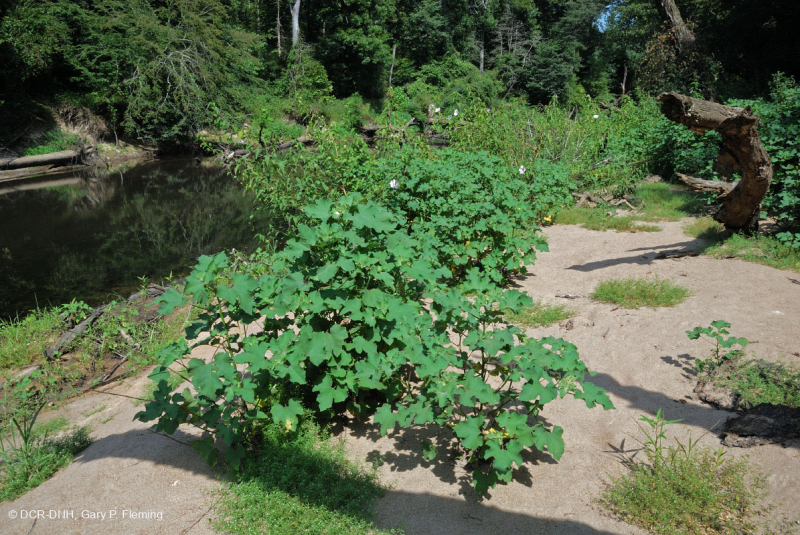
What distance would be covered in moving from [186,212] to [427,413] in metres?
9.93

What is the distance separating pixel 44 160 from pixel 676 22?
20.1 m

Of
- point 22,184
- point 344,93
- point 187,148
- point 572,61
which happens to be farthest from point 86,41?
point 572,61

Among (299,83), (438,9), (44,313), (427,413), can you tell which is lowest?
(44,313)

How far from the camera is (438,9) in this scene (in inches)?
1219

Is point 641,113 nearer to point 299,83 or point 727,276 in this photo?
point 727,276

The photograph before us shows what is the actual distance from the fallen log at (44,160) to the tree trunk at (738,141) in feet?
61.7

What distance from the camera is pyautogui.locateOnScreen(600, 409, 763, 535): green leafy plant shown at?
218 centimetres

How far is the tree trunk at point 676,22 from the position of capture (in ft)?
42.0

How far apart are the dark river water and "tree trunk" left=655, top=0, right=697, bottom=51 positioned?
1180cm

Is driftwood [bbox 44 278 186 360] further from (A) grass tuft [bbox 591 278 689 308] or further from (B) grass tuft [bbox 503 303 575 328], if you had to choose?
(A) grass tuft [bbox 591 278 689 308]

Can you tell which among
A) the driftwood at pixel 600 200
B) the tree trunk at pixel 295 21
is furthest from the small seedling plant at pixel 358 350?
the tree trunk at pixel 295 21

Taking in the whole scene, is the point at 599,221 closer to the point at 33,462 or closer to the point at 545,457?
the point at 545,457

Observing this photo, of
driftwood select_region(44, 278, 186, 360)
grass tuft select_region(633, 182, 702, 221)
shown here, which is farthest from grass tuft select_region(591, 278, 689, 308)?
driftwood select_region(44, 278, 186, 360)

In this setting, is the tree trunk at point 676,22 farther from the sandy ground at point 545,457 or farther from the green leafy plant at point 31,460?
the green leafy plant at point 31,460
